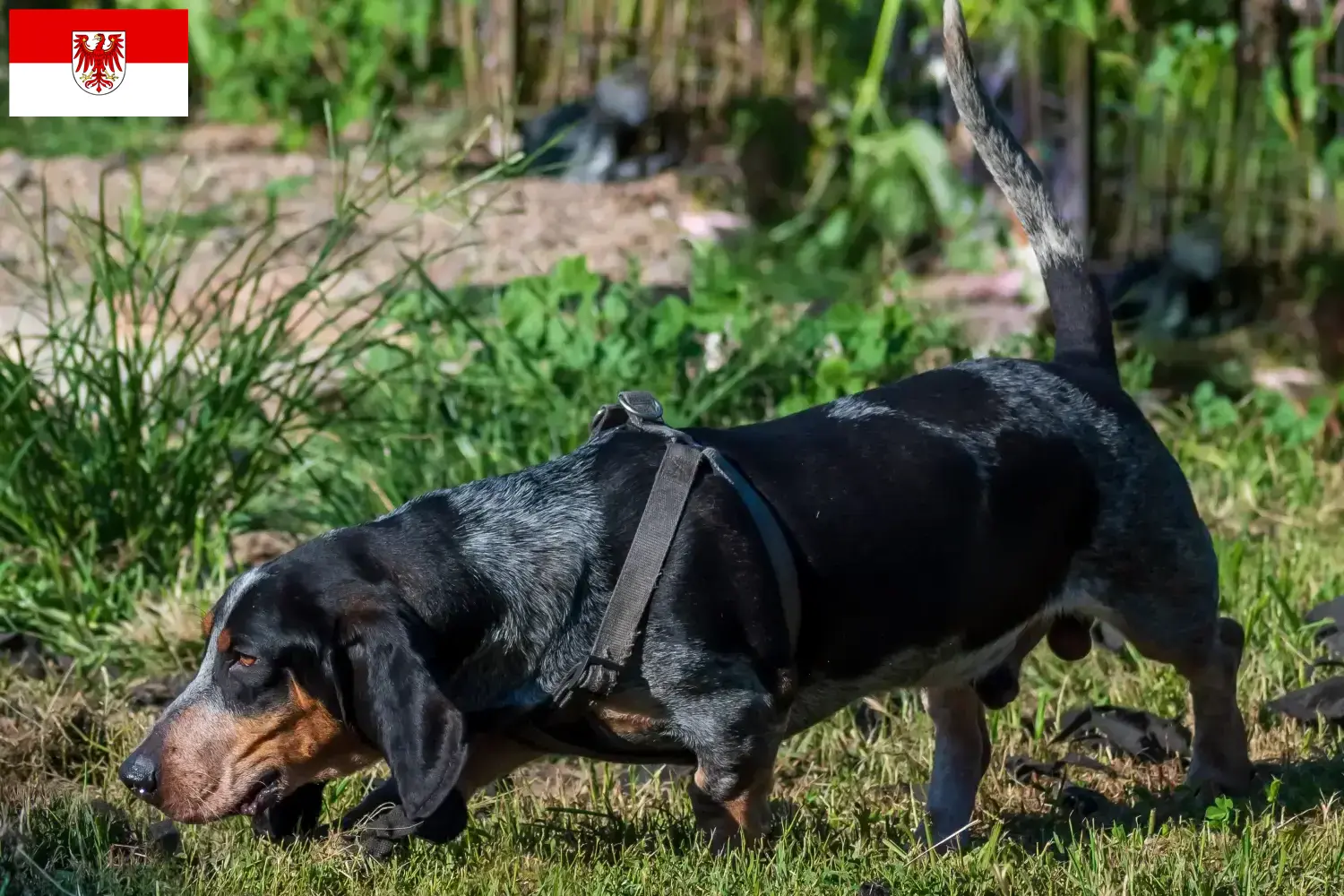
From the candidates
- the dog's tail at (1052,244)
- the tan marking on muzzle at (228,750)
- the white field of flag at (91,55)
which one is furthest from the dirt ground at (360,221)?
the tan marking on muzzle at (228,750)

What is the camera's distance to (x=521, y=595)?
3.61m

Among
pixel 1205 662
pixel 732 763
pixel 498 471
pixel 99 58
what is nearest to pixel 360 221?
pixel 99 58

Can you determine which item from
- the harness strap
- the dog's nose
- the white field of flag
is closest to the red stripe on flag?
the white field of flag

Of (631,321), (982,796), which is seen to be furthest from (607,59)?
(982,796)

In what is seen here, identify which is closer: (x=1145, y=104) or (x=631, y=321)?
(x=631, y=321)

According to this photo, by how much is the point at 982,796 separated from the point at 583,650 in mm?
1306

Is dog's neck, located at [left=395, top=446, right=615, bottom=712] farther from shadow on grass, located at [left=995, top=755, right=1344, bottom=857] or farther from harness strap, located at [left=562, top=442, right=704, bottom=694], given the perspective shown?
shadow on grass, located at [left=995, top=755, right=1344, bottom=857]

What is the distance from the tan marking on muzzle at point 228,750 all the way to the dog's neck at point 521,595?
27 centimetres

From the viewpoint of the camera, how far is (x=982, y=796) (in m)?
4.42

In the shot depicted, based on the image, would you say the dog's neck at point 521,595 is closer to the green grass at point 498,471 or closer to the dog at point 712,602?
the dog at point 712,602

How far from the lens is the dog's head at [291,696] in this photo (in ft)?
10.9

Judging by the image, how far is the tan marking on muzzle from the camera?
11.2 ft

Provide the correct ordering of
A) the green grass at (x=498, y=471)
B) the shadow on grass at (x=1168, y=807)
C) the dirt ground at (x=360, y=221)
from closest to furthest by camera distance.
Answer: the green grass at (x=498, y=471)
the shadow on grass at (x=1168, y=807)
the dirt ground at (x=360, y=221)

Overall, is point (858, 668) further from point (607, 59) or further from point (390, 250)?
point (607, 59)
